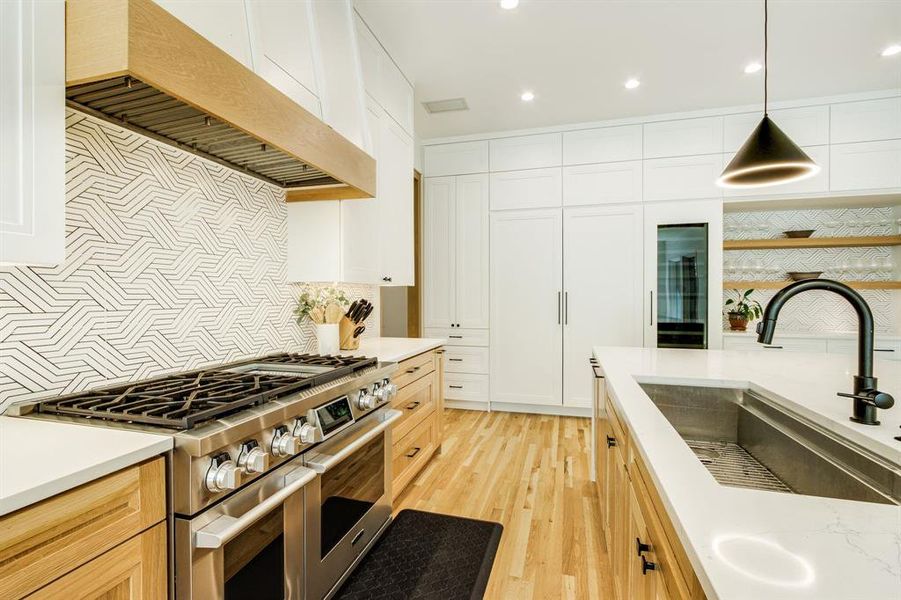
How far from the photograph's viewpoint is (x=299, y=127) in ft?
5.31

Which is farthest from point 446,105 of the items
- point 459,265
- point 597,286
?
point 597,286

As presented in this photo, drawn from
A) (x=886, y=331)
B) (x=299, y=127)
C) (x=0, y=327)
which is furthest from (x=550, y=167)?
(x=0, y=327)

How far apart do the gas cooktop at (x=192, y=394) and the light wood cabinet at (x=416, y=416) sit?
2.17 ft

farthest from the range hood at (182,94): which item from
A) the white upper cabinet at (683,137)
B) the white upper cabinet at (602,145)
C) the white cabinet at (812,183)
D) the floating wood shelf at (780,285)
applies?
the floating wood shelf at (780,285)

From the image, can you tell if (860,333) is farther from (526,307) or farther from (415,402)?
(526,307)

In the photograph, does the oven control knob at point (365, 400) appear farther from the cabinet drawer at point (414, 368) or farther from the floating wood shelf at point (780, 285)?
the floating wood shelf at point (780, 285)

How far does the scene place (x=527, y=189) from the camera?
14.2 ft

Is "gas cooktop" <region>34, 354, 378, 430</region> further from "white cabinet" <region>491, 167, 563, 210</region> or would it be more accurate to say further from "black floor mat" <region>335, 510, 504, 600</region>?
"white cabinet" <region>491, 167, 563, 210</region>

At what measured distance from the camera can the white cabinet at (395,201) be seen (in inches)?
115

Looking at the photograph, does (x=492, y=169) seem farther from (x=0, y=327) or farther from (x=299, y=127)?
(x=0, y=327)

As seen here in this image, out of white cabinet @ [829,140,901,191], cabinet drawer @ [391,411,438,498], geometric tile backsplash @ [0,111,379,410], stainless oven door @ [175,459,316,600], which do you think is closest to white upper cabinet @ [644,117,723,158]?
white cabinet @ [829,140,901,191]

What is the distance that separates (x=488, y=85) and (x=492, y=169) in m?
1.04

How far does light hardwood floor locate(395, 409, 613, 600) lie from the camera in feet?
6.09

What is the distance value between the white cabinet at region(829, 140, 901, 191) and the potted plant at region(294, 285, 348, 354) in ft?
13.9
